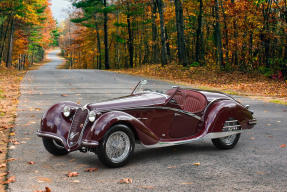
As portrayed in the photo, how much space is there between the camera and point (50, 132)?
222 inches

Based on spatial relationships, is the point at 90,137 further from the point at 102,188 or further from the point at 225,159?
the point at 225,159

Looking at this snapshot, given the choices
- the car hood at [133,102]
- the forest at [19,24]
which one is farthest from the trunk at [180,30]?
the car hood at [133,102]

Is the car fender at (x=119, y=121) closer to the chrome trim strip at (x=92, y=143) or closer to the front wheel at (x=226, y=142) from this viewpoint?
the chrome trim strip at (x=92, y=143)

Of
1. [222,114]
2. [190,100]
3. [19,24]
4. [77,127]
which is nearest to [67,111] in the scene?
[77,127]

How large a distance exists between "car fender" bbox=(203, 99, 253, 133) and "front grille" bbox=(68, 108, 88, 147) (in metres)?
2.18

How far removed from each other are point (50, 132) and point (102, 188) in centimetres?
169

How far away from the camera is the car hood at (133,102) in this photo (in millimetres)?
5375

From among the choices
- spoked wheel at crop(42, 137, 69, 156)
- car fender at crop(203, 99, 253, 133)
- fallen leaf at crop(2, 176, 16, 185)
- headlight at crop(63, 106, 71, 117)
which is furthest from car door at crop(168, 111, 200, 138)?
fallen leaf at crop(2, 176, 16, 185)

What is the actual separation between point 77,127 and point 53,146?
808 millimetres

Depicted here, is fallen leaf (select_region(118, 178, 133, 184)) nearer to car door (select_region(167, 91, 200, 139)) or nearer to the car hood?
the car hood

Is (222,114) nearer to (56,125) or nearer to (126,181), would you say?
(126,181)

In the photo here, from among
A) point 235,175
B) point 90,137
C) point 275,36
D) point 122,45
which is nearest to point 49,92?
point 90,137

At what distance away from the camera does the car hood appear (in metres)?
5.38

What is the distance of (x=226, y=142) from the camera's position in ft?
21.2
